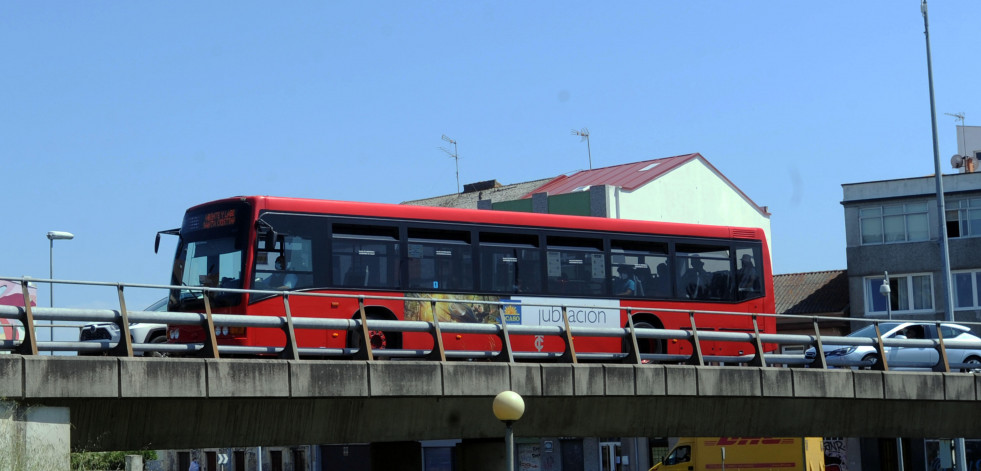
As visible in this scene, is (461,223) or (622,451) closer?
(461,223)

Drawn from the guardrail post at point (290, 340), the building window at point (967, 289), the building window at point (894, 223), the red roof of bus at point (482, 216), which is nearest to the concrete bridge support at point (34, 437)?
the guardrail post at point (290, 340)

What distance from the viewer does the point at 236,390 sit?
14422 mm

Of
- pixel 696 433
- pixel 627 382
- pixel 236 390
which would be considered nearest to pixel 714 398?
pixel 696 433

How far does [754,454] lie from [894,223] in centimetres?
1910

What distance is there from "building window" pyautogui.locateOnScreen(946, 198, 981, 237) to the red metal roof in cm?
1363

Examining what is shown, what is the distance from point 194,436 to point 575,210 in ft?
144

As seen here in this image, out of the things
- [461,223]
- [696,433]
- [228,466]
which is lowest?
[228,466]

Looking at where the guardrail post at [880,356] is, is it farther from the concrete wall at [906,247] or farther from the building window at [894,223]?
the building window at [894,223]

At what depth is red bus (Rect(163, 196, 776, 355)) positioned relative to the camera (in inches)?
825

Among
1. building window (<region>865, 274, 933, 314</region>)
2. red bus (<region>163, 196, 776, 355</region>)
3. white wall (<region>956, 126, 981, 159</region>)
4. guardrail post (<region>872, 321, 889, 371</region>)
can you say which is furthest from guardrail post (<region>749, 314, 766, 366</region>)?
white wall (<region>956, 126, 981, 159</region>)

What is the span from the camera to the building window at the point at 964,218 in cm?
5131

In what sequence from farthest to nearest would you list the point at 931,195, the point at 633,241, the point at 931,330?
the point at 931,195 → the point at 931,330 → the point at 633,241

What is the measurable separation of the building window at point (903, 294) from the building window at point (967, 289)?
1104mm

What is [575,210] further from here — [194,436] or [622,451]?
[194,436]
